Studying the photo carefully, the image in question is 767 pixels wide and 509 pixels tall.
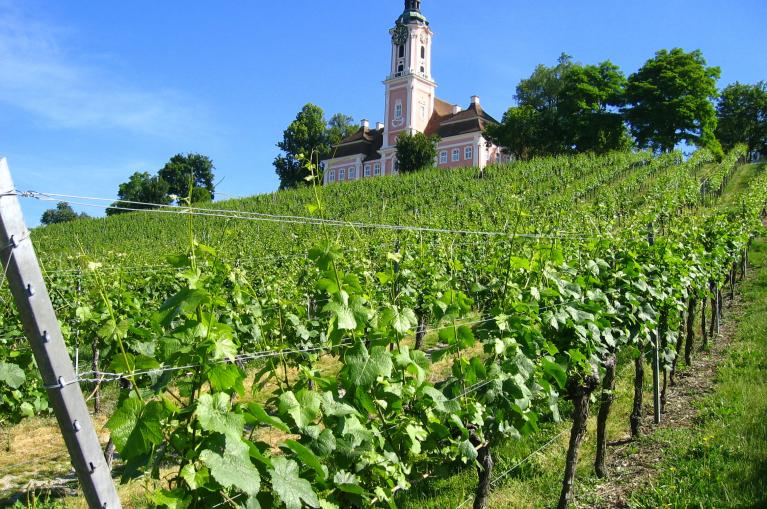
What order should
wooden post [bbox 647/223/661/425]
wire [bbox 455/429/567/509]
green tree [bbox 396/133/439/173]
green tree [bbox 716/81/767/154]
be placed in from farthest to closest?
1. green tree [bbox 716/81/767/154]
2. green tree [bbox 396/133/439/173]
3. wooden post [bbox 647/223/661/425]
4. wire [bbox 455/429/567/509]

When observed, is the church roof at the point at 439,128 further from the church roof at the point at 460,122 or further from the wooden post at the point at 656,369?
the wooden post at the point at 656,369

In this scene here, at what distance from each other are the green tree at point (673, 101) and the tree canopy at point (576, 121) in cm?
121

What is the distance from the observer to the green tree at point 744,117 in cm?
5353

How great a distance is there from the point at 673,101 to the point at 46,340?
44.6 meters

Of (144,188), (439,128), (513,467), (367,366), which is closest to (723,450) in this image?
(513,467)

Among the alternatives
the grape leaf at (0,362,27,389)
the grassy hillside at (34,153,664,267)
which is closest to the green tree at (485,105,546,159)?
the grassy hillside at (34,153,664,267)

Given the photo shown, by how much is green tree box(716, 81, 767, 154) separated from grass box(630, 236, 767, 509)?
5612 cm

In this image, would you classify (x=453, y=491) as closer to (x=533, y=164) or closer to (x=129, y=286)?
(x=129, y=286)

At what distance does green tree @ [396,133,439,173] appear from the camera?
45.1 m

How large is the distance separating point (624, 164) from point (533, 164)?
465 cm

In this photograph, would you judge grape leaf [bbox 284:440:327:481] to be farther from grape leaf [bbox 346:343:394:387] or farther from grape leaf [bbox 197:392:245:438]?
grape leaf [bbox 346:343:394:387]

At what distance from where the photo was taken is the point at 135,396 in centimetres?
171

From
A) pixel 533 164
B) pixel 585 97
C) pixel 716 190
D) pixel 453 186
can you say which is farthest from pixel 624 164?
pixel 585 97

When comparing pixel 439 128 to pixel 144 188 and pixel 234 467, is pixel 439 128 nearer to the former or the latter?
pixel 144 188
